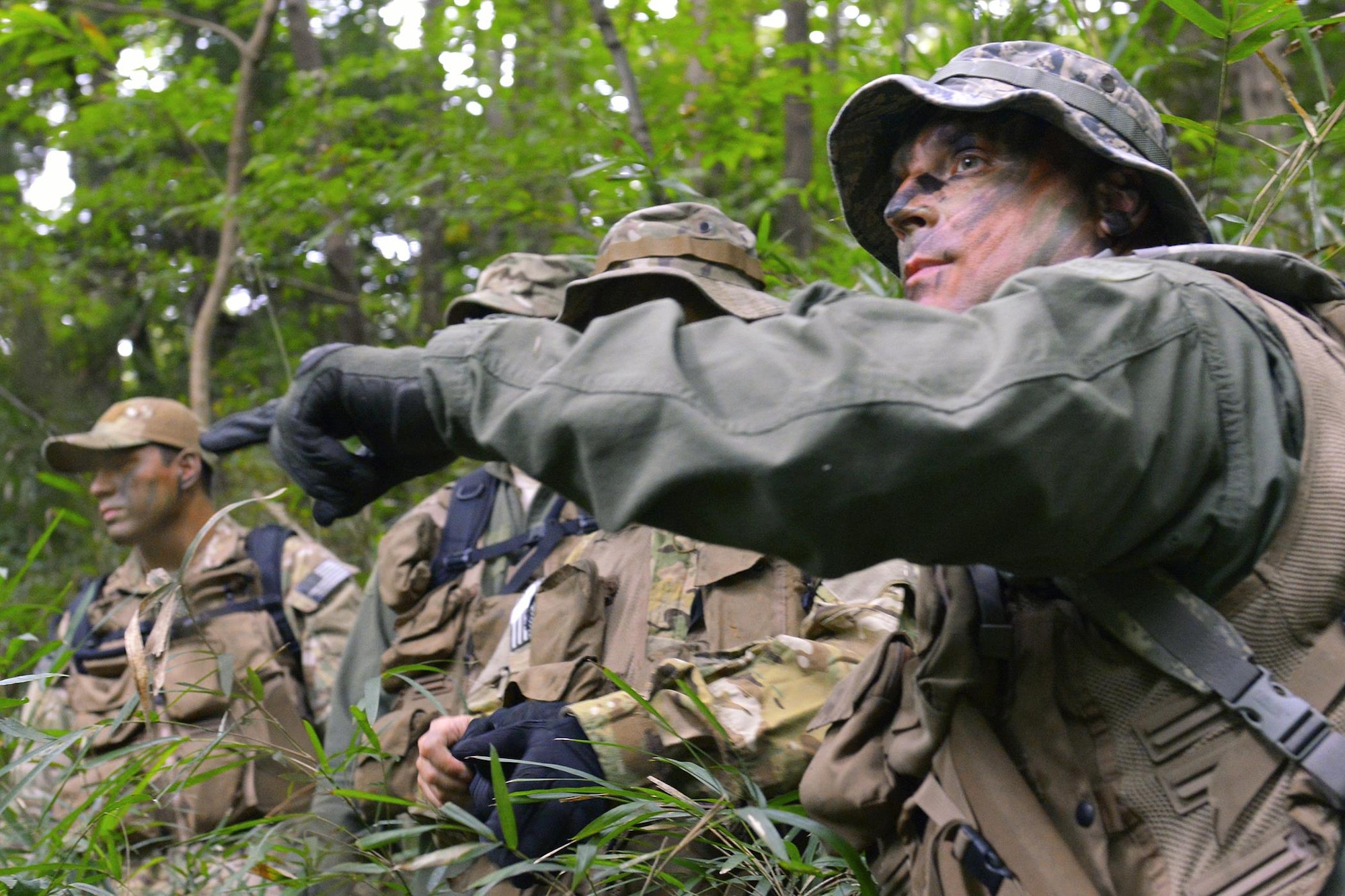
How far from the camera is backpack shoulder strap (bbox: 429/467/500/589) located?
161 inches

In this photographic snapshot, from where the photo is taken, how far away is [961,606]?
1794mm

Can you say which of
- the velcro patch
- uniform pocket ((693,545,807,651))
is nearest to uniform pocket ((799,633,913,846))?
uniform pocket ((693,545,807,651))

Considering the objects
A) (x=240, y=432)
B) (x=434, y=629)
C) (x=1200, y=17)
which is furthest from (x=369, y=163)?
(x=1200, y=17)

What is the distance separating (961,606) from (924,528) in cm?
48

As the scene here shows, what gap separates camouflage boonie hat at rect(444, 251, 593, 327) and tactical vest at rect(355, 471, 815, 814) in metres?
1.31

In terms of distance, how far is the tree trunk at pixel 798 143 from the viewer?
669cm

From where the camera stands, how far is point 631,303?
11.3 feet

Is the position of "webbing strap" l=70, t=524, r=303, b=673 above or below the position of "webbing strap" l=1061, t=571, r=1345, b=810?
below

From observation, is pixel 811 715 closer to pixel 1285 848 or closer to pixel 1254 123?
pixel 1285 848

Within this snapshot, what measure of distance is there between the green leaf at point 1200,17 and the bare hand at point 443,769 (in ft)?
6.99

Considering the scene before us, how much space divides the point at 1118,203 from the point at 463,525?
8.48 feet

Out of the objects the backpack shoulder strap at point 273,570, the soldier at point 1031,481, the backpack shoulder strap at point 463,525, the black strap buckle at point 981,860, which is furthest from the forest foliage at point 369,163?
the black strap buckle at point 981,860

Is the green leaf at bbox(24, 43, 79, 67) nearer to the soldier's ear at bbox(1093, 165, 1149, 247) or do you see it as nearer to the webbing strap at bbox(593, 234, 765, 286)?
the webbing strap at bbox(593, 234, 765, 286)

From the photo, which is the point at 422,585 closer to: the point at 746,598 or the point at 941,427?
the point at 746,598
